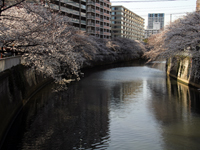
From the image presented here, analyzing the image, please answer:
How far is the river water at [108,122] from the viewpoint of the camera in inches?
450

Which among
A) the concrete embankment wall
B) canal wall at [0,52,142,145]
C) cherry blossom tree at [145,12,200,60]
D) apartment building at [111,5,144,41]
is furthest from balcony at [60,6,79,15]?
apartment building at [111,5,144,41]

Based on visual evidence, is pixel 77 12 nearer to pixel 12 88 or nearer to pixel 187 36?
pixel 187 36

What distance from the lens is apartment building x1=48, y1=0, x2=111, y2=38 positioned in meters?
61.2

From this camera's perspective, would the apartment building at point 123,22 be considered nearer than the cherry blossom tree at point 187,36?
No

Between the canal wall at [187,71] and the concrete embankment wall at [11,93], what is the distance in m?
15.0

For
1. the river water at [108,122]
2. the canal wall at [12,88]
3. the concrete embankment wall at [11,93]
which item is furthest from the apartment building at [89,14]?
the river water at [108,122]

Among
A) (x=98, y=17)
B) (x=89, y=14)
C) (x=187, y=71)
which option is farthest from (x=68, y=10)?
(x=187, y=71)

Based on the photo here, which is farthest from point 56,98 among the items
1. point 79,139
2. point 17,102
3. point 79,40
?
point 79,40

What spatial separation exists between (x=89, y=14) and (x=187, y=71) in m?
49.0

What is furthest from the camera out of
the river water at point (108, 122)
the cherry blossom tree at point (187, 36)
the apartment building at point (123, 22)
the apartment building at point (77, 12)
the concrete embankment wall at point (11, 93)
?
the apartment building at point (123, 22)

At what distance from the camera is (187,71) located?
91.8 ft

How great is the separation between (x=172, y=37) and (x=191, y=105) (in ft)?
33.6

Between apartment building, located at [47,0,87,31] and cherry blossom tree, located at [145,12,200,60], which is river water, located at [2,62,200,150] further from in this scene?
apartment building, located at [47,0,87,31]

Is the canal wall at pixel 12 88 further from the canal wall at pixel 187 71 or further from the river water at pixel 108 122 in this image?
the canal wall at pixel 187 71
